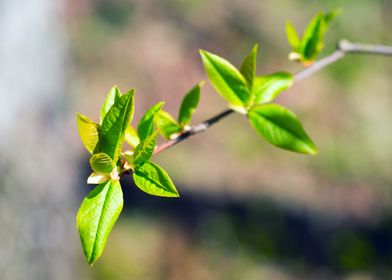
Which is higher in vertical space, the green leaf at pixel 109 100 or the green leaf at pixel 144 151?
the green leaf at pixel 109 100

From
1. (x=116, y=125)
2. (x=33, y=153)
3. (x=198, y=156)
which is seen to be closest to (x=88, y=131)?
(x=116, y=125)

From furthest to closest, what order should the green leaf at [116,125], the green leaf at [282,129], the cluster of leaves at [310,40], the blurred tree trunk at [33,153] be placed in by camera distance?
1. the blurred tree trunk at [33,153]
2. the cluster of leaves at [310,40]
3. the green leaf at [282,129]
4. the green leaf at [116,125]

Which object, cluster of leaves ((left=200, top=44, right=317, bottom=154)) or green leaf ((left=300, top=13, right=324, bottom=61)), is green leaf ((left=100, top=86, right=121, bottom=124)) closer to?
cluster of leaves ((left=200, top=44, right=317, bottom=154))

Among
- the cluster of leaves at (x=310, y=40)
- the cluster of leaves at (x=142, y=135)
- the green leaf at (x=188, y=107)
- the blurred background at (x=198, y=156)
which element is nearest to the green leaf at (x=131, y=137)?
the cluster of leaves at (x=142, y=135)

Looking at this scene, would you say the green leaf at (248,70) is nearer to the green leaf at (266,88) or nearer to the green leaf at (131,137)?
the green leaf at (266,88)

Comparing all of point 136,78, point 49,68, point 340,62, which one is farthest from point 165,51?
point 340,62

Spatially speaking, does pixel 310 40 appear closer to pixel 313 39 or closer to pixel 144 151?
pixel 313 39

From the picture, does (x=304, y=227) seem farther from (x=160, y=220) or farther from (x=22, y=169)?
(x=22, y=169)

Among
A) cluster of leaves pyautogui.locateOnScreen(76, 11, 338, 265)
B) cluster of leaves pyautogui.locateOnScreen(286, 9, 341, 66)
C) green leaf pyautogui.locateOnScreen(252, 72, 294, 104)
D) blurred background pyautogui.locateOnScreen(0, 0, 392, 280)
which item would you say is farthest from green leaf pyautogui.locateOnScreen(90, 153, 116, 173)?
blurred background pyautogui.locateOnScreen(0, 0, 392, 280)
